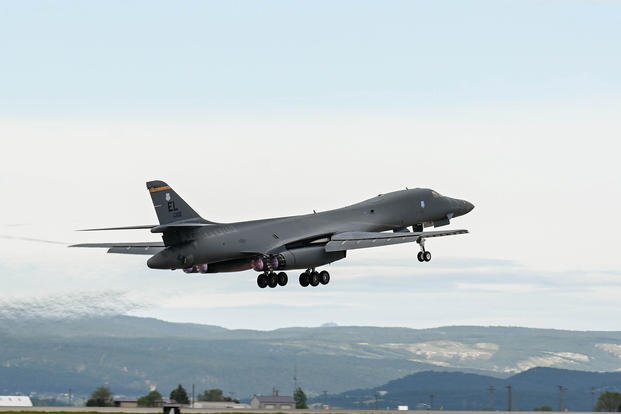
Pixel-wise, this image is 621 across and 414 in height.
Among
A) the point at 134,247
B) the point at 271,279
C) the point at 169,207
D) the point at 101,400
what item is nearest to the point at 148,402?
the point at 101,400

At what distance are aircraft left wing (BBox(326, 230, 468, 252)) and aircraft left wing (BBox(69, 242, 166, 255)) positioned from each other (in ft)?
35.7

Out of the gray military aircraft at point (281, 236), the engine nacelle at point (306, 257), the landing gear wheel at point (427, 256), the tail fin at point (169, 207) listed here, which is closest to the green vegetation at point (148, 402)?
the gray military aircraft at point (281, 236)

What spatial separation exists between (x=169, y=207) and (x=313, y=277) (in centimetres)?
1105

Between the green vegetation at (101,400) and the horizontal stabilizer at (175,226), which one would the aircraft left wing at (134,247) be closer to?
the horizontal stabilizer at (175,226)

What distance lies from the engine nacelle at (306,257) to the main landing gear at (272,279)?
4.29ft

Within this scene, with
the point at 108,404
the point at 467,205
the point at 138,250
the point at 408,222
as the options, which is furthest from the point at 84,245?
the point at 108,404

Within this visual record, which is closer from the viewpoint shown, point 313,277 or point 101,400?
point 313,277

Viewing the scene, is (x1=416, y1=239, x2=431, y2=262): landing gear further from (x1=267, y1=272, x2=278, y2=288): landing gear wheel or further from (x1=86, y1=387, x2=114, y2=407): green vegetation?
(x1=86, y1=387, x2=114, y2=407): green vegetation

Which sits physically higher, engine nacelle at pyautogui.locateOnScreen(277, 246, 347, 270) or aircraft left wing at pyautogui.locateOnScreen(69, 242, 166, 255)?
aircraft left wing at pyautogui.locateOnScreen(69, 242, 166, 255)

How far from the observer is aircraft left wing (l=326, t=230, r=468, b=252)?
257ft

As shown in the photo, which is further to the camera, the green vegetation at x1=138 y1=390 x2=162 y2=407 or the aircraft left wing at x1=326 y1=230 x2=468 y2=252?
the green vegetation at x1=138 y1=390 x2=162 y2=407

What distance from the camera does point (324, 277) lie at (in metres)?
82.2

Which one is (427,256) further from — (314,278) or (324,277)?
(314,278)

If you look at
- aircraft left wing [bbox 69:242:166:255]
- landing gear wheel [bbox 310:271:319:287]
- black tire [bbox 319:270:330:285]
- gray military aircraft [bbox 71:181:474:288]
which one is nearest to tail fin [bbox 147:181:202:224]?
gray military aircraft [bbox 71:181:474:288]
